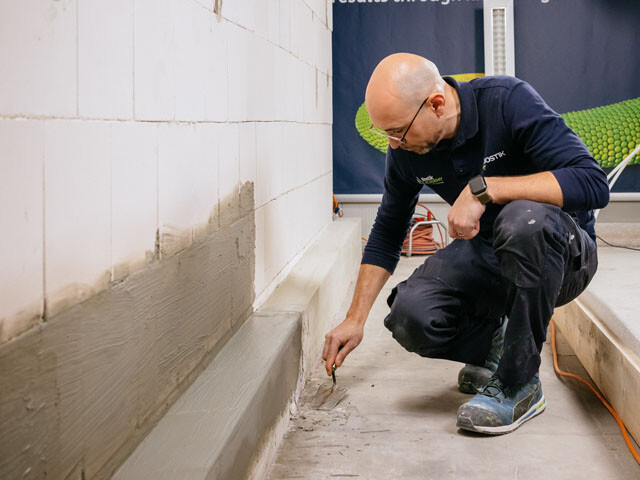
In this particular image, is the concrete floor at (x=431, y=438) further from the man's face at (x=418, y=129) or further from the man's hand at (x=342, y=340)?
the man's face at (x=418, y=129)

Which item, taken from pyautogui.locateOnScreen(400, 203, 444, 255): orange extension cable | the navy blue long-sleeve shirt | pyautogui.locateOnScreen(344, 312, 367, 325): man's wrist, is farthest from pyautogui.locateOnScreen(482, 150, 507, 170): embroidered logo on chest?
pyautogui.locateOnScreen(400, 203, 444, 255): orange extension cable

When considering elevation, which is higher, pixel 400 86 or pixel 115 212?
pixel 400 86

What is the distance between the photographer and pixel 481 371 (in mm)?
2271

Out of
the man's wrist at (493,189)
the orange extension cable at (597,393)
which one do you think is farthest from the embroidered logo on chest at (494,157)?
the orange extension cable at (597,393)

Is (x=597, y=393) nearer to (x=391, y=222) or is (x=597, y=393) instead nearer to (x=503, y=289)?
(x=503, y=289)

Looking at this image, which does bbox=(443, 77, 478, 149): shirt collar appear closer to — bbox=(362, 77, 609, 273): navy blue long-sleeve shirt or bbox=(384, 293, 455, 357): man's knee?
bbox=(362, 77, 609, 273): navy blue long-sleeve shirt

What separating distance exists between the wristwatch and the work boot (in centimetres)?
57

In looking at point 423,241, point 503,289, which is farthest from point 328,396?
point 423,241

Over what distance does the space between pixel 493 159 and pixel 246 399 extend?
97 cm

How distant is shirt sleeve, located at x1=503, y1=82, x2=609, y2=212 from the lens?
190 centimetres

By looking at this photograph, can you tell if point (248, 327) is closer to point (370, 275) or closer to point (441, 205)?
point (370, 275)

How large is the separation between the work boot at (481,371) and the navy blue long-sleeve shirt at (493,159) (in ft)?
1.19

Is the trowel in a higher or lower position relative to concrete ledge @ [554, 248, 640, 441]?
lower

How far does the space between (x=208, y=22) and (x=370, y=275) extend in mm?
880
